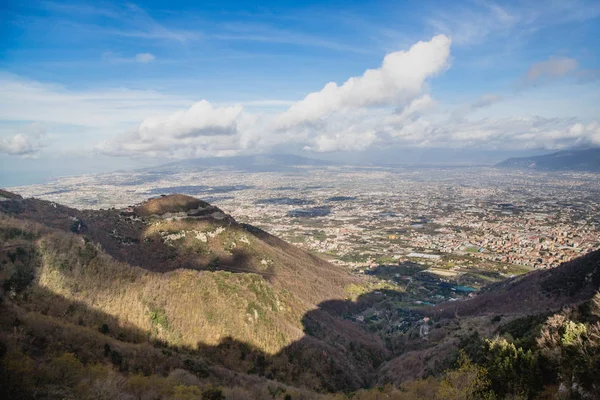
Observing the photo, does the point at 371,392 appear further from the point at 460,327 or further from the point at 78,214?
the point at 78,214

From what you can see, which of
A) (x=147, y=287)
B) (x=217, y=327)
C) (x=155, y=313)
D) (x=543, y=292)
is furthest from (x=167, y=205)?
(x=543, y=292)

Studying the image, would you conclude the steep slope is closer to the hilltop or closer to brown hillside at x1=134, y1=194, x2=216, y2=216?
the hilltop

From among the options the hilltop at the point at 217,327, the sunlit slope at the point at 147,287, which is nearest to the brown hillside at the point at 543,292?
the hilltop at the point at 217,327

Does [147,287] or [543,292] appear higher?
[147,287]

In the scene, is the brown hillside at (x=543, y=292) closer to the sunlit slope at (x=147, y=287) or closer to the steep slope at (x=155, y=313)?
the steep slope at (x=155, y=313)

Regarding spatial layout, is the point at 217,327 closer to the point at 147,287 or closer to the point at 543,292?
the point at 147,287

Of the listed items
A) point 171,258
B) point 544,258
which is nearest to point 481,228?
point 544,258

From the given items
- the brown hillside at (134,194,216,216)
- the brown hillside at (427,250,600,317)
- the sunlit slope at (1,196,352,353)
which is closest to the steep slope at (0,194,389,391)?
the sunlit slope at (1,196,352,353)

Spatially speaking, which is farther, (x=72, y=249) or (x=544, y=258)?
(x=544, y=258)
